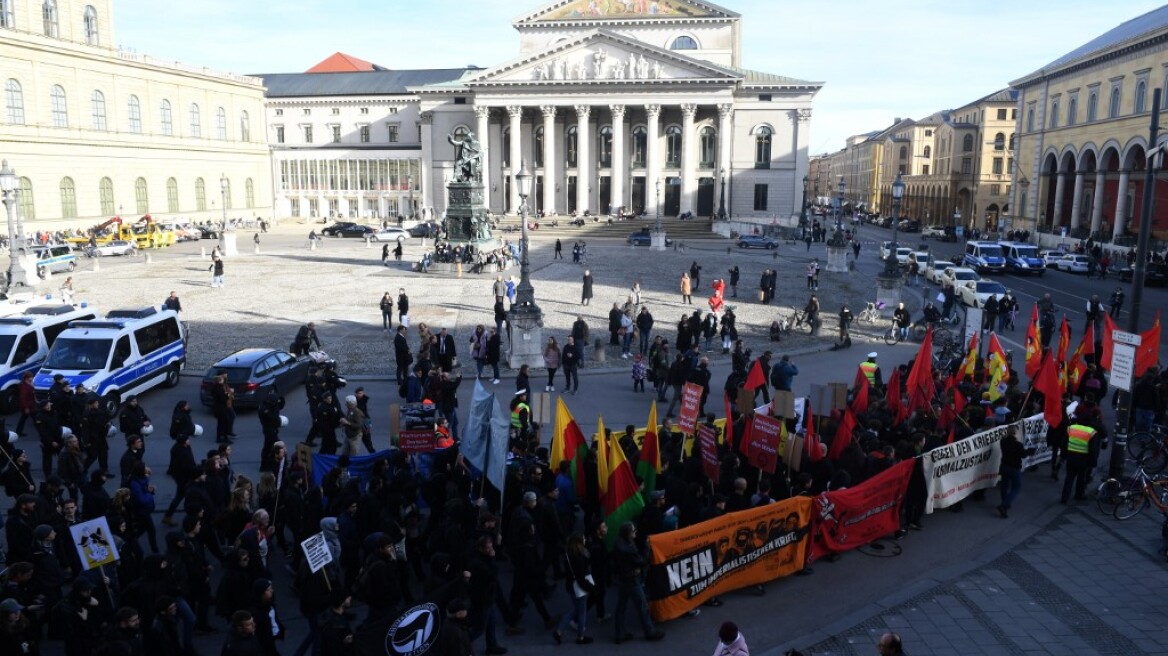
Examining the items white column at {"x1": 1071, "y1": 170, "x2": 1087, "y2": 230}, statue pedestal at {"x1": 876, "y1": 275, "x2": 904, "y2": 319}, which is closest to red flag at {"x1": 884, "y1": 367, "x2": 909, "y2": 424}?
statue pedestal at {"x1": 876, "y1": 275, "x2": 904, "y2": 319}

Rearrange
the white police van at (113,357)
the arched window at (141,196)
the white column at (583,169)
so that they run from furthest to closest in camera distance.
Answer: the white column at (583,169), the arched window at (141,196), the white police van at (113,357)

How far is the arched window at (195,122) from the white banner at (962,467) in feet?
274

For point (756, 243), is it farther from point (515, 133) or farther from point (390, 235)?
point (515, 133)

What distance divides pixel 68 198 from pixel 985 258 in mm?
66972

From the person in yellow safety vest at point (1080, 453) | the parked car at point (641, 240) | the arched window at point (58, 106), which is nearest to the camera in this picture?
the person in yellow safety vest at point (1080, 453)

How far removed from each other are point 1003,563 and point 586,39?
7199 cm

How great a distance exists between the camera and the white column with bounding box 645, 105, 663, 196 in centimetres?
7888

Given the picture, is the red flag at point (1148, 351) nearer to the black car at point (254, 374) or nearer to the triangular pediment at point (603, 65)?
the black car at point (254, 374)

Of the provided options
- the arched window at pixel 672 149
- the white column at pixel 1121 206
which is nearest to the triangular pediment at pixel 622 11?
the arched window at pixel 672 149

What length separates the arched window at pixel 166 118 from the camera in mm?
77812

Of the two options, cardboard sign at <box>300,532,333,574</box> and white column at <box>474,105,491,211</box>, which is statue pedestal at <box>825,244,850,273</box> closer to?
white column at <box>474,105,491,211</box>

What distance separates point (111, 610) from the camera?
9.20 meters

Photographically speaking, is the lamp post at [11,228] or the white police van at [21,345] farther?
the lamp post at [11,228]

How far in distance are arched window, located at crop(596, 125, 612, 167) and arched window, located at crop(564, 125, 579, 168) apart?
7.66 ft
